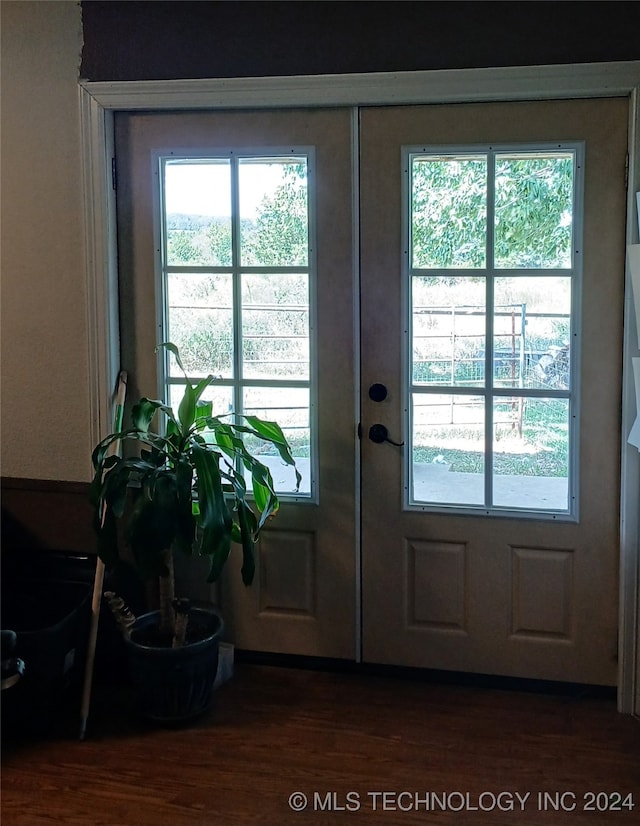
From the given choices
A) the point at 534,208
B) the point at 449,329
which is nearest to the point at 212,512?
the point at 449,329

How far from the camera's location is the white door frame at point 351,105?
97.6 inches

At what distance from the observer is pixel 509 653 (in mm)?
2748

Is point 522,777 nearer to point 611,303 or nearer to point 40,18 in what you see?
point 611,303

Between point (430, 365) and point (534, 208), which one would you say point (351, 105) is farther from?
point (430, 365)

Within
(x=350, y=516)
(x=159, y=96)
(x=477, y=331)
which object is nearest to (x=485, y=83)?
(x=477, y=331)

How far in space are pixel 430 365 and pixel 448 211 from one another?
485 millimetres

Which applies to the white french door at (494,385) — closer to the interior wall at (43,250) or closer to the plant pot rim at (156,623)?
the plant pot rim at (156,623)

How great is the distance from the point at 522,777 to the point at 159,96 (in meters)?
2.30

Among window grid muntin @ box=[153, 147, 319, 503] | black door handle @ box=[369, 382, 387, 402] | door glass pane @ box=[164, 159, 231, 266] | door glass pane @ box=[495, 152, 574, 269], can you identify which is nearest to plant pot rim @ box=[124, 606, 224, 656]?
window grid muntin @ box=[153, 147, 319, 503]

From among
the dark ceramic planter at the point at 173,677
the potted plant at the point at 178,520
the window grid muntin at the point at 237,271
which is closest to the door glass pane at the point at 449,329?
the window grid muntin at the point at 237,271

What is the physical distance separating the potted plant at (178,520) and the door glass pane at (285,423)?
0.36 ft

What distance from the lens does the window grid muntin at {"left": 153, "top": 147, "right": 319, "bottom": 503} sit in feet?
8.95

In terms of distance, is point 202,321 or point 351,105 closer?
point 351,105

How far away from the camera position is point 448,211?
263 centimetres
